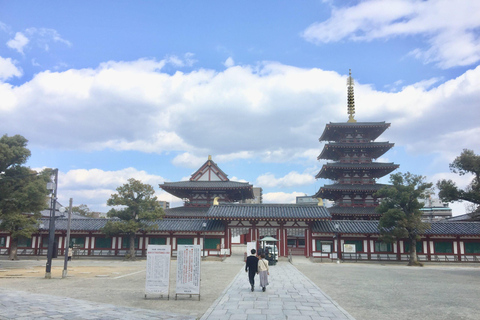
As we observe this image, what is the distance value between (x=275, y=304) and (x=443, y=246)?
98.3ft

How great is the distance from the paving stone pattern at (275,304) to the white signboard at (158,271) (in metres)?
2.19

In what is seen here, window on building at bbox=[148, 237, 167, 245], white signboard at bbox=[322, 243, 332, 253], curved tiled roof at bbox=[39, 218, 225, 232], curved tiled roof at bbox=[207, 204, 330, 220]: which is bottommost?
white signboard at bbox=[322, 243, 332, 253]

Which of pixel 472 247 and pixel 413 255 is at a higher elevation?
pixel 472 247

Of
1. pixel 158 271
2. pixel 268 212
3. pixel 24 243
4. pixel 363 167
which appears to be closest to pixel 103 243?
pixel 24 243

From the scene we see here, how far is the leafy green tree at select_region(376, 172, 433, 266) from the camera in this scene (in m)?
30.6

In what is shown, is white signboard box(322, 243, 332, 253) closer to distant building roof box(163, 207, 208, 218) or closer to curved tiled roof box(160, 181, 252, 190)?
curved tiled roof box(160, 181, 252, 190)

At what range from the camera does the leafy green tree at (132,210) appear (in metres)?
33.1

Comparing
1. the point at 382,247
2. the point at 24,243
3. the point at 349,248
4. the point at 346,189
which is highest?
Result: the point at 346,189

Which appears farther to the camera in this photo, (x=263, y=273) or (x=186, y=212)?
(x=186, y=212)

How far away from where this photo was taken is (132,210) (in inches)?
1332

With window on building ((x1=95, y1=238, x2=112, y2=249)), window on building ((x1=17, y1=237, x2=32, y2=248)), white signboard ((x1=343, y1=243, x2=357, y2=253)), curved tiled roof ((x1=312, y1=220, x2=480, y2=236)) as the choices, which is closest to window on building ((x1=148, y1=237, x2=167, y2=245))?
window on building ((x1=95, y1=238, x2=112, y2=249))

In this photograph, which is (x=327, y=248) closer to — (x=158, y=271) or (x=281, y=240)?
(x=281, y=240)

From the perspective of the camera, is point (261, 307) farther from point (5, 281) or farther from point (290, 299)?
point (5, 281)

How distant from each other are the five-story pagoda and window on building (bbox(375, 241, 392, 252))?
5211mm
